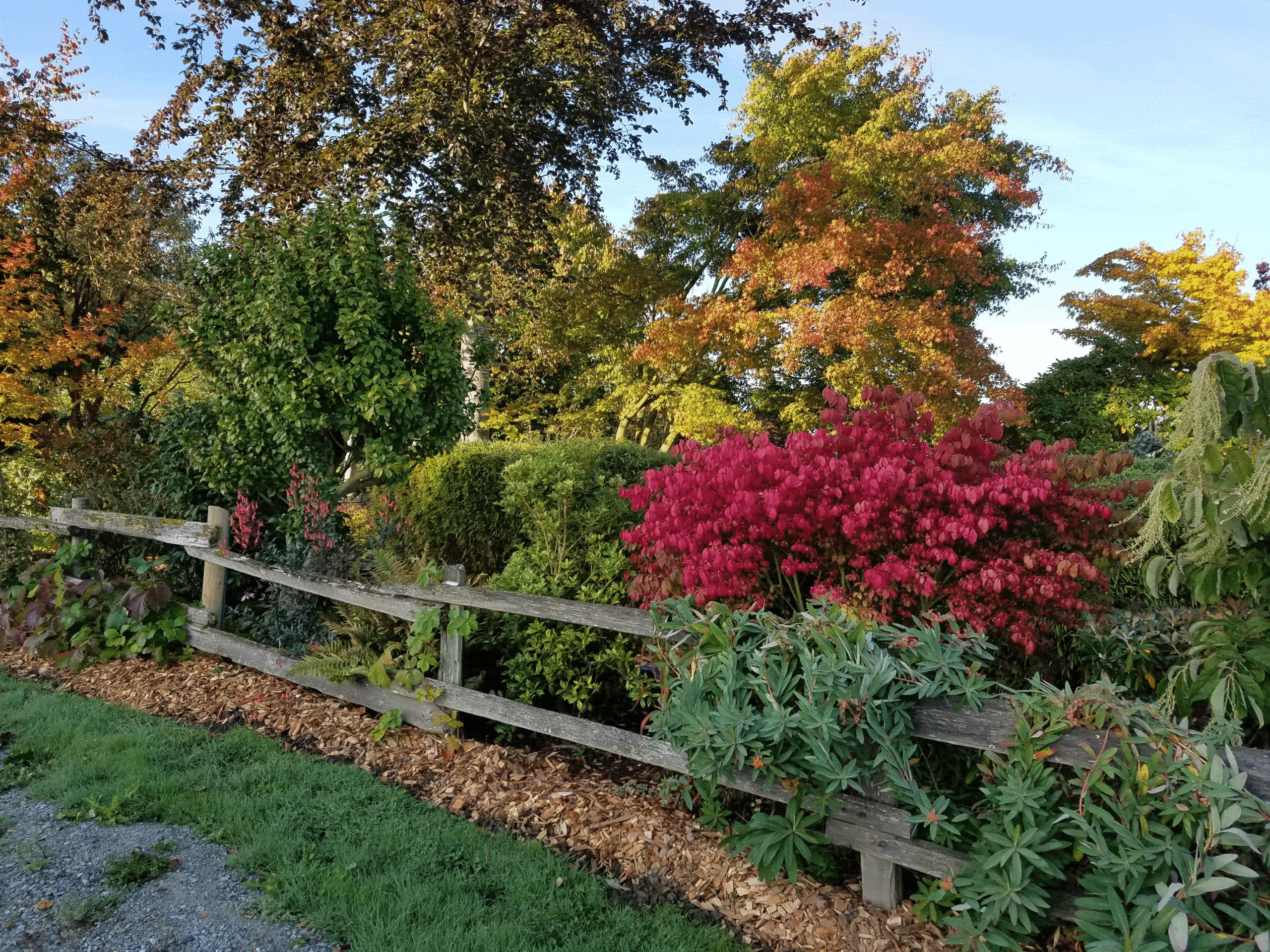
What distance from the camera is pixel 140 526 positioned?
733 cm

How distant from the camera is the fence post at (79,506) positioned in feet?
26.2

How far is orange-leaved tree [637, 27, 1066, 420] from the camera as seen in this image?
1422 cm

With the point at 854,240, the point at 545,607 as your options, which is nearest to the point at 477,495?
the point at 545,607

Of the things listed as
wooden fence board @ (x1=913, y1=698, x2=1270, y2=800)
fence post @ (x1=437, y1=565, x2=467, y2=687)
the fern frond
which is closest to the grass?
the fern frond

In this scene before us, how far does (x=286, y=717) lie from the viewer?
5551 millimetres

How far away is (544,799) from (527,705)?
2.25 feet

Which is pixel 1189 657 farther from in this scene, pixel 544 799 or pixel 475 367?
pixel 475 367

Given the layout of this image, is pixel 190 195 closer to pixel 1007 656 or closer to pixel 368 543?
pixel 368 543

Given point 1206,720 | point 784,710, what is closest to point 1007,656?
point 1206,720

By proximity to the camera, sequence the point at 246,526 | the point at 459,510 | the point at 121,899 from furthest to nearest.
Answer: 1. the point at 459,510
2. the point at 246,526
3. the point at 121,899

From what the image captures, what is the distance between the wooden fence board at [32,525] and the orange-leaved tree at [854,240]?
10224 millimetres

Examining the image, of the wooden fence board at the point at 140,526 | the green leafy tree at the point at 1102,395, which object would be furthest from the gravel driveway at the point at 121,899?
the green leafy tree at the point at 1102,395

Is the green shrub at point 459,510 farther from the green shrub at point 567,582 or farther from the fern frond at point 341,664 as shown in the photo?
the fern frond at point 341,664

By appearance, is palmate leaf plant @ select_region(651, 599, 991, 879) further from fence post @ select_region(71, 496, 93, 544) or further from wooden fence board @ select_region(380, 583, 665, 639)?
fence post @ select_region(71, 496, 93, 544)
